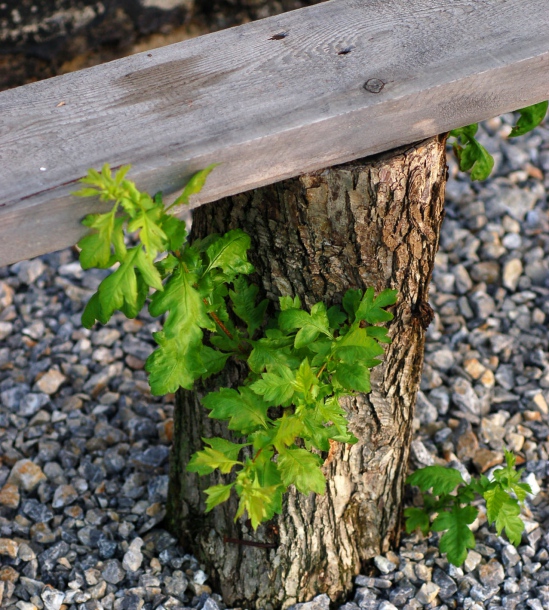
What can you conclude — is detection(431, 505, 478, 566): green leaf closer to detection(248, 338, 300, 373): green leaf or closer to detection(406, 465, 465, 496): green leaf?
detection(406, 465, 465, 496): green leaf

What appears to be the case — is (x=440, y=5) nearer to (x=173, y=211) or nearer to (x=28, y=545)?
(x=173, y=211)

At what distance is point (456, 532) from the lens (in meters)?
2.10

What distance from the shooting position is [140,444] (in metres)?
2.59

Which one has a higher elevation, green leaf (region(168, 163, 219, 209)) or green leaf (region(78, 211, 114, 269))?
green leaf (region(168, 163, 219, 209))

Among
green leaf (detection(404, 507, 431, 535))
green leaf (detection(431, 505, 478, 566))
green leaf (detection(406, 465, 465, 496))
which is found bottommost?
green leaf (detection(404, 507, 431, 535))

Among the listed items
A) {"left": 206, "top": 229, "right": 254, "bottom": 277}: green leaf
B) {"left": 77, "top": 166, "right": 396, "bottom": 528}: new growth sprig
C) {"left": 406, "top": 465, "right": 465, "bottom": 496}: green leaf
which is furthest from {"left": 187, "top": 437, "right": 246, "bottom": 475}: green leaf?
{"left": 406, "top": 465, "right": 465, "bottom": 496}: green leaf

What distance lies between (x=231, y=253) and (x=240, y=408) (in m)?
0.33

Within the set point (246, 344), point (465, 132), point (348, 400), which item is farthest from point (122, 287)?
point (465, 132)

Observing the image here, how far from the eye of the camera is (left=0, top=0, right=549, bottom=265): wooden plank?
1.46 m

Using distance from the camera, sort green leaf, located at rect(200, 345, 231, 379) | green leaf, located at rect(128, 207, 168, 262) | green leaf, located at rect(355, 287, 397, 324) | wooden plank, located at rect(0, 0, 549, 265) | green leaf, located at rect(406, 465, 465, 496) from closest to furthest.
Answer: green leaf, located at rect(128, 207, 168, 262) < wooden plank, located at rect(0, 0, 549, 265) < green leaf, located at rect(355, 287, 397, 324) < green leaf, located at rect(200, 345, 231, 379) < green leaf, located at rect(406, 465, 465, 496)

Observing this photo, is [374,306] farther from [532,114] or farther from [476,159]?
[532,114]

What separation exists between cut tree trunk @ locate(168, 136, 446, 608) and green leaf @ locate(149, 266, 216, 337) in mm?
287

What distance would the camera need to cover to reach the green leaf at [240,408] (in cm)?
167

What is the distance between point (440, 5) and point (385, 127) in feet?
1.44
